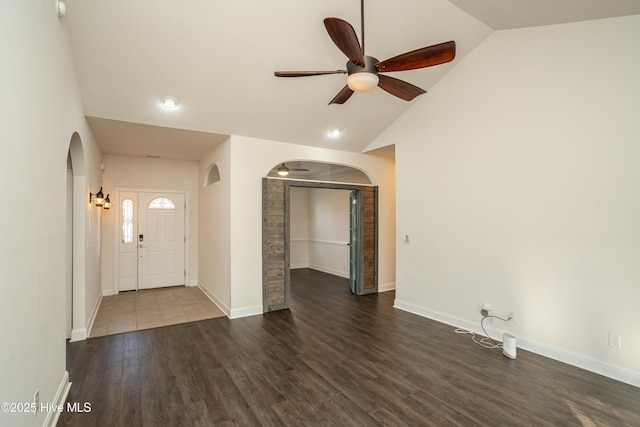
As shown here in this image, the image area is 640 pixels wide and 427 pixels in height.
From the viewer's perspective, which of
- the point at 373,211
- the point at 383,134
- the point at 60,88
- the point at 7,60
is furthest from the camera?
the point at 373,211

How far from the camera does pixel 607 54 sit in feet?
9.84

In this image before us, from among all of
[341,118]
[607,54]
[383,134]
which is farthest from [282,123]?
[607,54]

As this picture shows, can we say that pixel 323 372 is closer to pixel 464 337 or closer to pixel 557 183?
pixel 464 337

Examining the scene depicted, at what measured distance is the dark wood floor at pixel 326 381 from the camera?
233cm

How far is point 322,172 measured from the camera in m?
5.63

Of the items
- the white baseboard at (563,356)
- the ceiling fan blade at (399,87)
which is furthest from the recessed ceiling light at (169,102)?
the white baseboard at (563,356)

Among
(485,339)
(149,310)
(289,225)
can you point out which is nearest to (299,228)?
(289,225)

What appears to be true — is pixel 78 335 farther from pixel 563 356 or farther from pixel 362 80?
pixel 563 356

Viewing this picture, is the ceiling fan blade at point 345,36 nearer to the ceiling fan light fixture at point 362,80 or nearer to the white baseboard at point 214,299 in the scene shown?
the ceiling fan light fixture at point 362,80

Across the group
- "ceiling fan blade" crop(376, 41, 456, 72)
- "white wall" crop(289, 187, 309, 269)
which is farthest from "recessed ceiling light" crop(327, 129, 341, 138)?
"white wall" crop(289, 187, 309, 269)

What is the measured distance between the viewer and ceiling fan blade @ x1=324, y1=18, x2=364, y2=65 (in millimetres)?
2012

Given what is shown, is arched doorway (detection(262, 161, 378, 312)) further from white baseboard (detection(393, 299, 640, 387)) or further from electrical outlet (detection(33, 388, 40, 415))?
electrical outlet (detection(33, 388, 40, 415))

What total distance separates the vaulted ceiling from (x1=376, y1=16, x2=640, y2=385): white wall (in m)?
0.38

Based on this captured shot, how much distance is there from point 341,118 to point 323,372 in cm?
354
